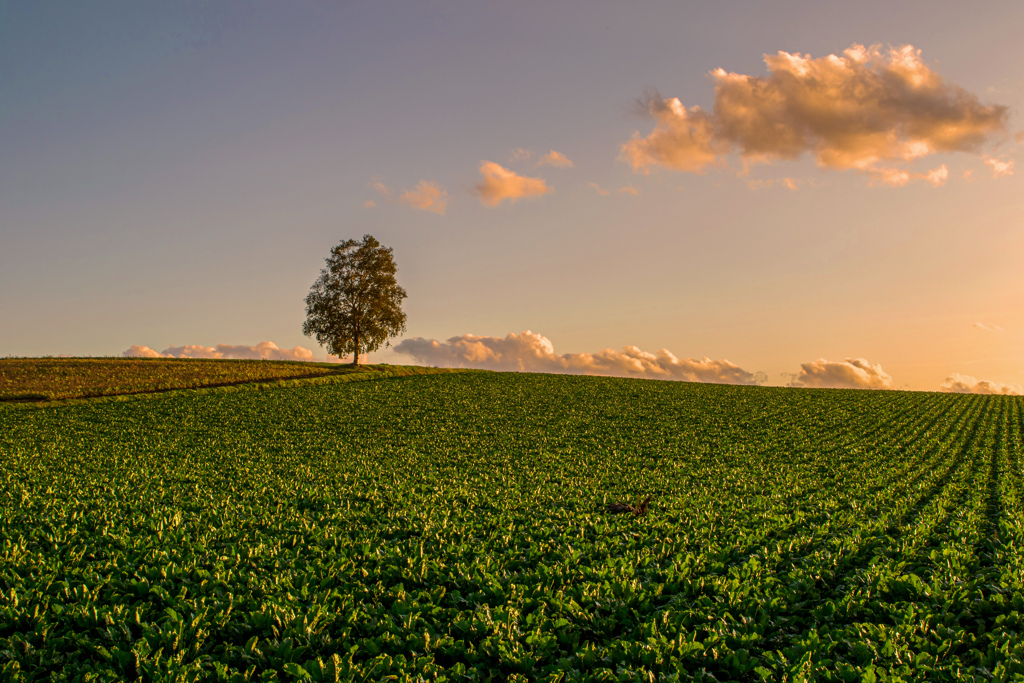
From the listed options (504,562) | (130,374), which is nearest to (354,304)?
(130,374)

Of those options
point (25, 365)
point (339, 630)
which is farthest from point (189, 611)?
point (25, 365)

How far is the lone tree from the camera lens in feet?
228

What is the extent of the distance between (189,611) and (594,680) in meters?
6.15

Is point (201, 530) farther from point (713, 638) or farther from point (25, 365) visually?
point (25, 365)

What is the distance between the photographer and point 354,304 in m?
69.8

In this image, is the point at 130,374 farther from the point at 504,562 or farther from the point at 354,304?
the point at 504,562

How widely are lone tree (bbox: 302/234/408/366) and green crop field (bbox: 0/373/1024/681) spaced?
140 ft

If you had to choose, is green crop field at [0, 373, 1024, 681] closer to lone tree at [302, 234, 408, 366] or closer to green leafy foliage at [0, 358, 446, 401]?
green leafy foliage at [0, 358, 446, 401]

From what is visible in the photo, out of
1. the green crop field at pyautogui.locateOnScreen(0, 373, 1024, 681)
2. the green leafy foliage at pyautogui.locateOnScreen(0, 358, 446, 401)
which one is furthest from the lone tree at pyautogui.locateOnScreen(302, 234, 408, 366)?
the green crop field at pyautogui.locateOnScreen(0, 373, 1024, 681)

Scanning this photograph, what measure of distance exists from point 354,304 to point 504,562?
63396 millimetres

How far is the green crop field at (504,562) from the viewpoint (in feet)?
23.0

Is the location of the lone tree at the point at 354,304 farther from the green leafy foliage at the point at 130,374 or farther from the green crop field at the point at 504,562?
the green crop field at the point at 504,562

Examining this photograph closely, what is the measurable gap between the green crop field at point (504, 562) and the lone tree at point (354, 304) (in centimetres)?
4269

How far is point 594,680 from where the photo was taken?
21.3 feet
